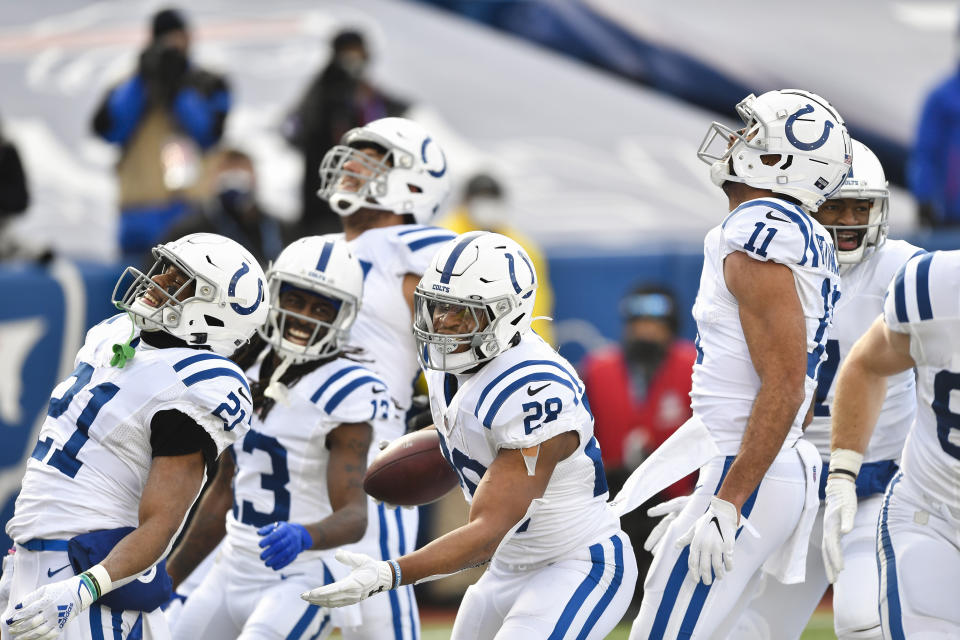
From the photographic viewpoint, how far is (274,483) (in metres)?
4.52

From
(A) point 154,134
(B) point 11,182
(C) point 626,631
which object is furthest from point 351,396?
(A) point 154,134

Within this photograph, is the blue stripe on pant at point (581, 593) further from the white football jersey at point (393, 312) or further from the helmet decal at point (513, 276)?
the white football jersey at point (393, 312)

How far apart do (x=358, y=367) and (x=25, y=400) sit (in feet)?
11.6

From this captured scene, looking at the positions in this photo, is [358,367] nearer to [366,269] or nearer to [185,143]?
[366,269]

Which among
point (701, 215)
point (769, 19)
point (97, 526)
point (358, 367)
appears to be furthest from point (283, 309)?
point (769, 19)

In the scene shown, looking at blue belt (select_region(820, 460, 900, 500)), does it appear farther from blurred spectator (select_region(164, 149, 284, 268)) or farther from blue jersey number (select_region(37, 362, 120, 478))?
blurred spectator (select_region(164, 149, 284, 268))

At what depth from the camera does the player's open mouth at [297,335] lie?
15.0 feet

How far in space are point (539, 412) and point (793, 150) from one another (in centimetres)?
108

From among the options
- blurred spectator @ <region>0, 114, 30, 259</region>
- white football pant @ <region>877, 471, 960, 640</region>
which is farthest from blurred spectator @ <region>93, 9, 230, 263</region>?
white football pant @ <region>877, 471, 960, 640</region>

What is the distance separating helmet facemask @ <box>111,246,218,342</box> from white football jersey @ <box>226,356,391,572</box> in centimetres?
67

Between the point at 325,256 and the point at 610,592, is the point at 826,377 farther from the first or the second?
the point at 325,256

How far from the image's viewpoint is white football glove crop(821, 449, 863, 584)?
4.19 meters

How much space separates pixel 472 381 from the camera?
12.8 ft

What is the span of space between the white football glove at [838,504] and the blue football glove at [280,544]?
1.48 meters
